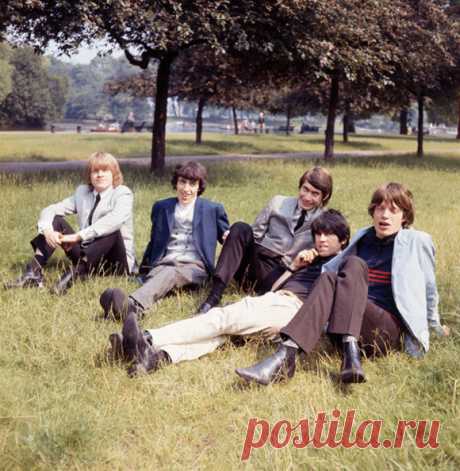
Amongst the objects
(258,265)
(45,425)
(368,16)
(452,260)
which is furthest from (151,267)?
(368,16)

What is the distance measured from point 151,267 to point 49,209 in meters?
1.12

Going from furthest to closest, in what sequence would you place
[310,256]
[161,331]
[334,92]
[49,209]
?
[334,92] < [49,209] < [310,256] < [161,331]

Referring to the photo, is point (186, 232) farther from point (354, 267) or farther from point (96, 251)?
point (354, 267)

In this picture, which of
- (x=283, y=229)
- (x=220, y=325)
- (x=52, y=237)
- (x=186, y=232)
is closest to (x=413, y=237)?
(x=283, y=229)

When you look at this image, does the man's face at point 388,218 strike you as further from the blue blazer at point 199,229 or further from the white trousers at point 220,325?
the blue blazer at point 199,229

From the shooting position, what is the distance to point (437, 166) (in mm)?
20891

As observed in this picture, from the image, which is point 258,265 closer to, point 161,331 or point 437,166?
point 161,331

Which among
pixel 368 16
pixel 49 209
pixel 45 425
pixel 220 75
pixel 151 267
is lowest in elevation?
pixel 45 425

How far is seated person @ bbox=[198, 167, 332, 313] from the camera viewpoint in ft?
16.5

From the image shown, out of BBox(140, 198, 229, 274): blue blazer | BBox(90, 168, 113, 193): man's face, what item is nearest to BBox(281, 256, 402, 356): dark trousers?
BBox(140, 198, 229, 274): blue blazer

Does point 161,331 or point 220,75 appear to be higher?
point 220,75

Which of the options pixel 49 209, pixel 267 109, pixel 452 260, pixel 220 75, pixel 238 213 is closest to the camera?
pixel 49 209

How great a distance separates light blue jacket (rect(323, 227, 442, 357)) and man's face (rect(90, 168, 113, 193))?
2766 mm

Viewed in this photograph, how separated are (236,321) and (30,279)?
86.9 inches
